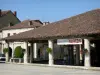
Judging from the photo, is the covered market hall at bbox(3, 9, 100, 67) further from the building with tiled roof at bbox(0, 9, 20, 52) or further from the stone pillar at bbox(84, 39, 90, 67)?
the building with tiled roof at bbox(0, 9, 20, 52)

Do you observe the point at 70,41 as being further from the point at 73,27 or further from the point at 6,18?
the point at 6,18

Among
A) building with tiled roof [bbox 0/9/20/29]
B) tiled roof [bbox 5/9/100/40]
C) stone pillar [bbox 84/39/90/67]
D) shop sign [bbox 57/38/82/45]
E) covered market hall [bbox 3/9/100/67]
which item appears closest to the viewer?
stone pillar [bbox 84/39/90/67]

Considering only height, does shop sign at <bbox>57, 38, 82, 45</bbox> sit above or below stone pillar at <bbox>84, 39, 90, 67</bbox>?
above

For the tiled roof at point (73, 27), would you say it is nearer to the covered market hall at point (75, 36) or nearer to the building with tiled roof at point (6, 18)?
the covered market hall at point (75, 36)

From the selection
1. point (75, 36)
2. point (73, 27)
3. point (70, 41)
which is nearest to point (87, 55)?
point (75, 36)

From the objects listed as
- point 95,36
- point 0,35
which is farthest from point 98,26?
point 0,35

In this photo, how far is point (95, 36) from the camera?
27.2 metres

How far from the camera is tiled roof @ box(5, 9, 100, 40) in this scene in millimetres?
28375

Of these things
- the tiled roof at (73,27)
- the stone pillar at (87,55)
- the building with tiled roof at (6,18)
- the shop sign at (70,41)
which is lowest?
the stone pillar at (87,55)

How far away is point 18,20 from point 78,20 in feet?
132

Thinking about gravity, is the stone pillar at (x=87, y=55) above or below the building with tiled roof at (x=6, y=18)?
below

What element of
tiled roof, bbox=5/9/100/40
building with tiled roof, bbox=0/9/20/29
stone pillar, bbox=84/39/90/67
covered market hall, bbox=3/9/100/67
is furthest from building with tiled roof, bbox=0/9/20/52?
stone pillar, bbox=84/39/90/67

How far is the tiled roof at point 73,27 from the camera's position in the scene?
2838 cm

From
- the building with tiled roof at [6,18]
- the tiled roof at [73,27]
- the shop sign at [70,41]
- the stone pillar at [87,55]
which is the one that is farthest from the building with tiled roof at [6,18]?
the stone pillar at [87,55]
